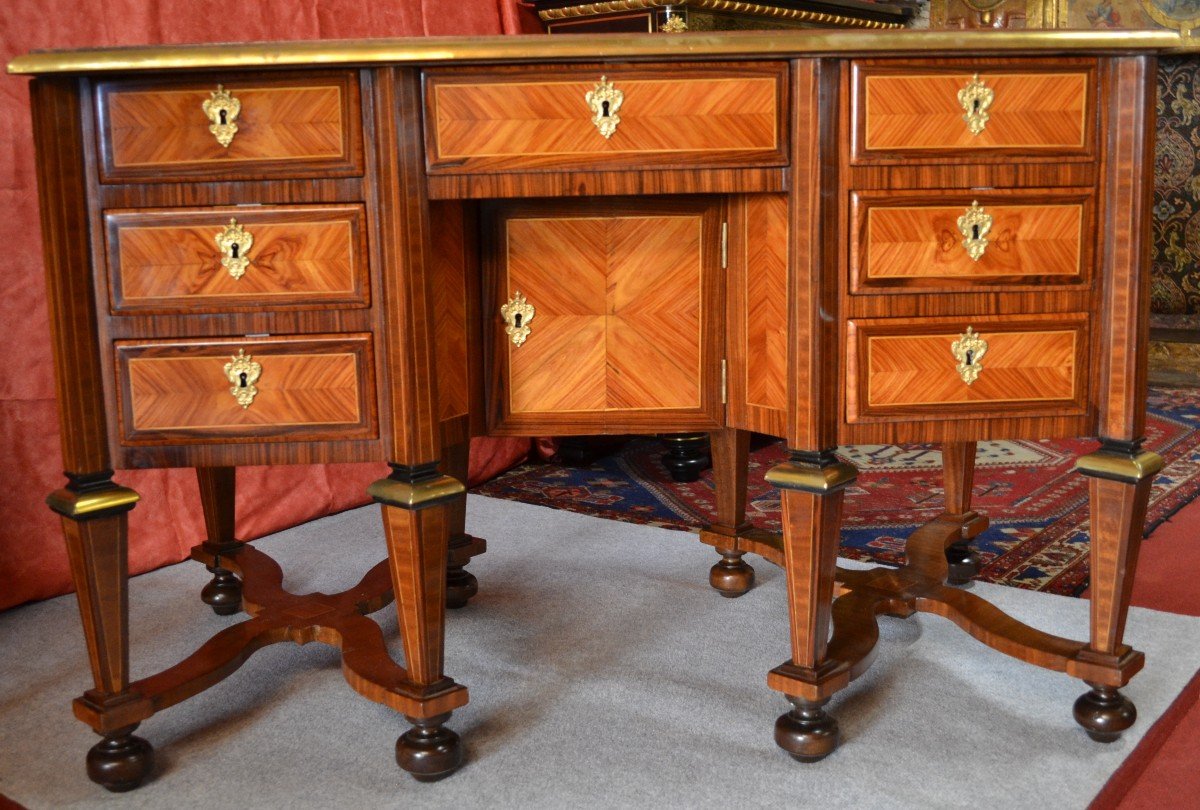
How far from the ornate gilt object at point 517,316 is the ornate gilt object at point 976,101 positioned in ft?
2.51

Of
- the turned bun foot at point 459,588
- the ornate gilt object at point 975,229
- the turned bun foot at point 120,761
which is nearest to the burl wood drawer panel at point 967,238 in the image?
the ornate gilt object at point 975,229

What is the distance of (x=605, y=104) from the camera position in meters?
1.65

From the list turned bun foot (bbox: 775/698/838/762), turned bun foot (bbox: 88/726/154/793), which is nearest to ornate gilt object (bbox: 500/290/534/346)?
turned bun foot (bbox: 775/698/838/762)

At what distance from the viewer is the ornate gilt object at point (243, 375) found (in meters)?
1.69

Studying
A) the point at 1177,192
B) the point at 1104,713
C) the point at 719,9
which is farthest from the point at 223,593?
the point at 1177,192

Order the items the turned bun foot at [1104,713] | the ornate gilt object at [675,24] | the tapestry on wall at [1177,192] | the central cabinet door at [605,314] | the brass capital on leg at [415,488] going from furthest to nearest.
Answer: the tapestry on wall at [1177,192]
the ornate gilt object at [675,24]
the central cabinet door at [605,314]
the turned bun foot at [1104,713]
the brass capital on leg at [415,488]

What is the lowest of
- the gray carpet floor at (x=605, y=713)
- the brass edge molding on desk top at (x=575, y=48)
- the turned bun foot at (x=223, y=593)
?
the gray carpet floor at (x=605, y=713)

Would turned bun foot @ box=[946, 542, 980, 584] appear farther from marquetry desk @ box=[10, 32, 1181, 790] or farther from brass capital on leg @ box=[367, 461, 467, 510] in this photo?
brass capital on leg @ box=[367, 461, 467, 510]

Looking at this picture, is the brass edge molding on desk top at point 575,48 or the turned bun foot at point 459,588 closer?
the brass edge molding on desk top at point 575,48

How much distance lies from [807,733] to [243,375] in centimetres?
98

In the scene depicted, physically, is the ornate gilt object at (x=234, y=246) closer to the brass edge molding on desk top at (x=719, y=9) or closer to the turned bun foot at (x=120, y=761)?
the turned bun foot at (x=120, y=761)

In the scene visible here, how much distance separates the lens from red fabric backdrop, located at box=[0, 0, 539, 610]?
245 cm

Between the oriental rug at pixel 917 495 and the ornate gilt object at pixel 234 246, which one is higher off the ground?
the ornate gilt object at pixel 234 246

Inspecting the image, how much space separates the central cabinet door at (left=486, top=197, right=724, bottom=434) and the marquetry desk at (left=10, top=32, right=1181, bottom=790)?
25 cm
